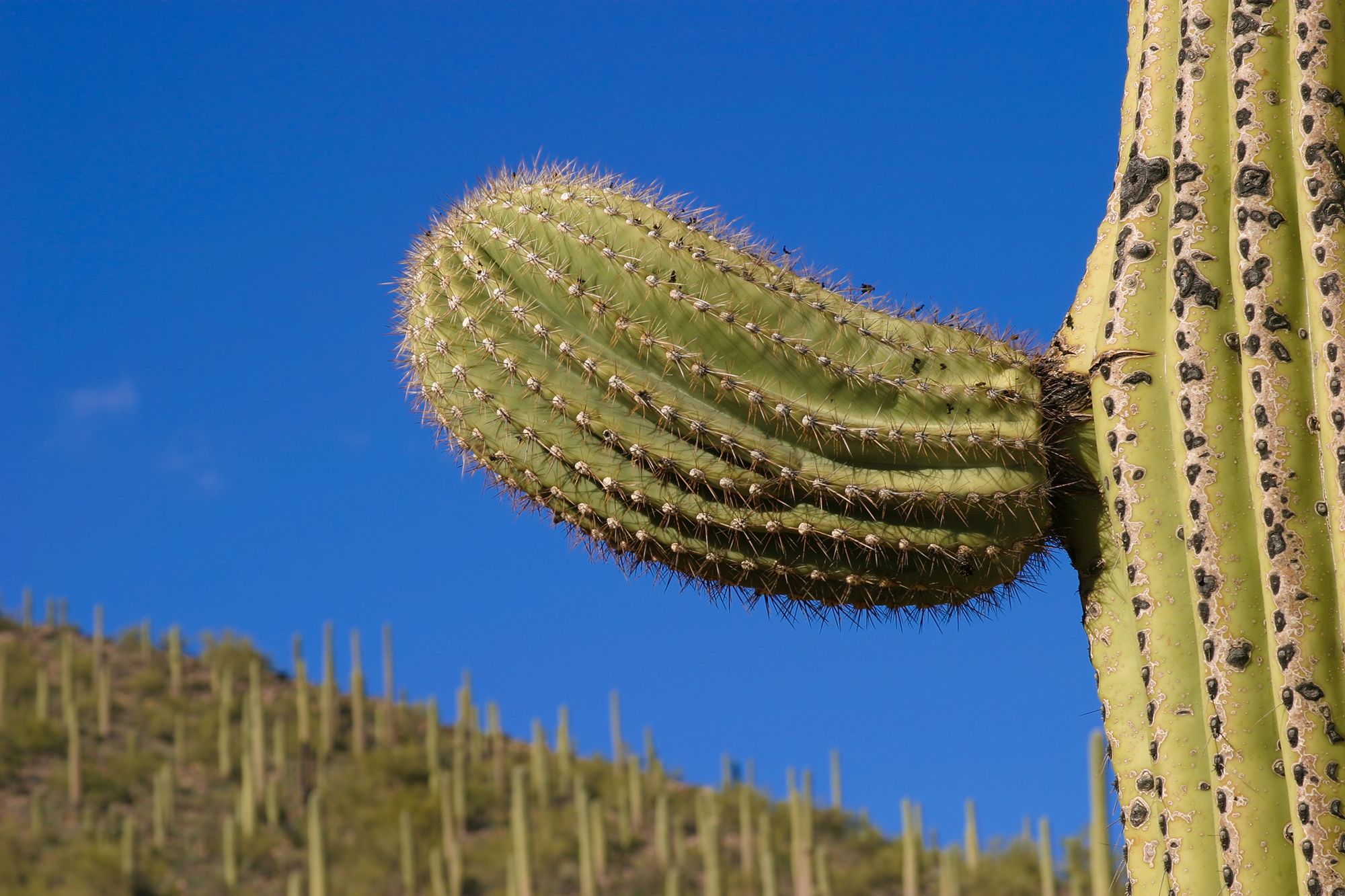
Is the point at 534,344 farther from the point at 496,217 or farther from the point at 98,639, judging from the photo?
the point at 98,639

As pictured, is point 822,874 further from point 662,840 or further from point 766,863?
point 662,840

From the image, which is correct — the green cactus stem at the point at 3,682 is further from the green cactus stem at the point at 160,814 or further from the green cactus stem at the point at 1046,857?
the green cactus stem at the point at 1046,857

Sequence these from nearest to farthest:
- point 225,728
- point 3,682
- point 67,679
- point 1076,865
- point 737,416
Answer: point 737,416, point 1076,865, point 225,728, point 67,679, point 3,682

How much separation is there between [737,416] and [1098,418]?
626 mm

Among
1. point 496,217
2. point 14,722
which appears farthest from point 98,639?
point 496,217

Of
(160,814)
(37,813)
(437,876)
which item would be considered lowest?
(437,876)

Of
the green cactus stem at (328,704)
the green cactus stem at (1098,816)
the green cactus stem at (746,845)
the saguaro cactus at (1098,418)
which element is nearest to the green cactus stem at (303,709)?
the green cactus stem at (328,704)

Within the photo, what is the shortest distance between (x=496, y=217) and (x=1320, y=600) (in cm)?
160

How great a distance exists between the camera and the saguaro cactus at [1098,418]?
2.14 meters

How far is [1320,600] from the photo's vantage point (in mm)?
2111

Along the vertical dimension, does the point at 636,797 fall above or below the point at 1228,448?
above

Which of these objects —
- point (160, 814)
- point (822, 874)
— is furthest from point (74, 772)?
point (822, 874)

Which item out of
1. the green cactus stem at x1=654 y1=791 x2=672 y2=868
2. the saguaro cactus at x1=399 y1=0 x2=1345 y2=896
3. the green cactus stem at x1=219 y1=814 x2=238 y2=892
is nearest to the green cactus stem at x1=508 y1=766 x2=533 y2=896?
the green cactus stem at x1=654 y1=791 x2=672 y2=868

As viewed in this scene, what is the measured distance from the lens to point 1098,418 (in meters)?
2.41
